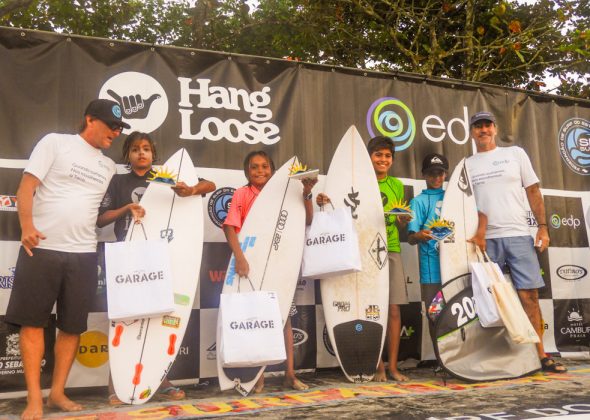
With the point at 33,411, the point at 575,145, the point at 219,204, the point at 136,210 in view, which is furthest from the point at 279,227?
the point at 575,145

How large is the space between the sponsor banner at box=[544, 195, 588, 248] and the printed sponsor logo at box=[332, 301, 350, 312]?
84.7 inches

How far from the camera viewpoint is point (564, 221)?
15.2 feet

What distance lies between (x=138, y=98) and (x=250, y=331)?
5.43 ft

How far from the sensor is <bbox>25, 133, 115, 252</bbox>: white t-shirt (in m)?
2.67

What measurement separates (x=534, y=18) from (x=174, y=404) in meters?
5.75

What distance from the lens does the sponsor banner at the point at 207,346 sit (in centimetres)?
343

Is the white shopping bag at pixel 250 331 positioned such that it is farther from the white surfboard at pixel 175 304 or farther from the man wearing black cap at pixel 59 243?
the man wearing black cap at pixel 59 243

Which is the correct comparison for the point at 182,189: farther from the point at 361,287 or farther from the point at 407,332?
the point at 407,332

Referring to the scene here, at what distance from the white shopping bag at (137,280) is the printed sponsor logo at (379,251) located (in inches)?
51.5

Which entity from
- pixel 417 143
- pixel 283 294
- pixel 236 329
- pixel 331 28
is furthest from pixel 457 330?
pixel 331 28

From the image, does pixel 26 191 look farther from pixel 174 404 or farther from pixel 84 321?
pixel 174 404

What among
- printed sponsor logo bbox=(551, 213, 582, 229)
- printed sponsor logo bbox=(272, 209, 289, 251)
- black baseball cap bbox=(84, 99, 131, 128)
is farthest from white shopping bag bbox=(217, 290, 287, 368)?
printed sponsor logo bbox=(551, 213, 582, 229)

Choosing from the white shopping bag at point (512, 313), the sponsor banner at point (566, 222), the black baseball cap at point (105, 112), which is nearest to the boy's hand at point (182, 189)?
the black baseball cap at point (105, 112)

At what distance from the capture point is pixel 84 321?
2.76 metres
